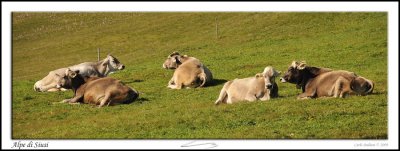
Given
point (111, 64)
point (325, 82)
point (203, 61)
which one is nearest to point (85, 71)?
point (111, 64)

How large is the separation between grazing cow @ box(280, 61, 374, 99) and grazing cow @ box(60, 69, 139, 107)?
226 inches

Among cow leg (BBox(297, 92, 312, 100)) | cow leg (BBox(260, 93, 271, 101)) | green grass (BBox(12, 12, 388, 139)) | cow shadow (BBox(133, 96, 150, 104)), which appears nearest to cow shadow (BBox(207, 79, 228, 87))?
green grass (BBox(12, 12, 388, 139))

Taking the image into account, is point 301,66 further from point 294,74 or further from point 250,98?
point 250,98

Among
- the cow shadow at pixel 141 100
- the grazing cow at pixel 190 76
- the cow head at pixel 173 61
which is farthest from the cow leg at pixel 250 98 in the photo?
the cow head at pixel 173 61

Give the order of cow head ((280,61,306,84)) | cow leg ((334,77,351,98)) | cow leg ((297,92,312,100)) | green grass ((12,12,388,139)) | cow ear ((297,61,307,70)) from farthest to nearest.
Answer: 1. cow head ((280,61,306,84))
2. cow ear ((297,61,307,70))
3. cow leg ((297,92,312,100))
4. cow leg ((334,77,351,98))
5. green grass ((12,12,388,139))

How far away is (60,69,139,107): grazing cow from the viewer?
23.5 metres

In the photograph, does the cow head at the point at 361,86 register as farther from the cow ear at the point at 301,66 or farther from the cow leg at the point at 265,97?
the cow leg at the point at 265,97

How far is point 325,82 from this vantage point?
22219 millimetres

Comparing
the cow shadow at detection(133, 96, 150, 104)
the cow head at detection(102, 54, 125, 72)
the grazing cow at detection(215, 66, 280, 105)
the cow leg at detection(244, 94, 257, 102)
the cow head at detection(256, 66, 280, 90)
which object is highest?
the cow head at detection(102, 54, 125, 72)

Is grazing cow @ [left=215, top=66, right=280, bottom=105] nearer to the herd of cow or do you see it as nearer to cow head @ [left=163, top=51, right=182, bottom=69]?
the herd of cow

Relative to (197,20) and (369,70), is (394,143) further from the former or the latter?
(197,20)

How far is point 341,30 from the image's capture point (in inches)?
1587

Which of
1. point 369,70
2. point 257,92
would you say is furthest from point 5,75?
point 369,70

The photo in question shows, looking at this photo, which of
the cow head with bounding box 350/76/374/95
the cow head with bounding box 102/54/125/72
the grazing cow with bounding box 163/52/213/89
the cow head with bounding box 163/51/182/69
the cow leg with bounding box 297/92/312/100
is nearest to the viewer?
the cow head with bounding box 350/76/374/95
